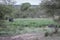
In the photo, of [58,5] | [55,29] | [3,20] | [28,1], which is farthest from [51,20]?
[3,20]

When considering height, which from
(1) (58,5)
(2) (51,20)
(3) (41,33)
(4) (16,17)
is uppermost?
(1) (58,5)

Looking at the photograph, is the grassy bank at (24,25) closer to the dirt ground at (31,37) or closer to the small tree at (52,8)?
the dirt ground at (31,37)

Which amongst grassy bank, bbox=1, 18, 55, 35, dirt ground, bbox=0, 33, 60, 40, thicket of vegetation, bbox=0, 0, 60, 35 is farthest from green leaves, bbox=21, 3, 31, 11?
dirt ground, bbox=0, 33, 60, 40

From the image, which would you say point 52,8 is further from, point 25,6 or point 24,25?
point 24,25

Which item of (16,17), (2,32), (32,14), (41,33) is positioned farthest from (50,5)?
(2,32)

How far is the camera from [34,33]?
8.60 ft

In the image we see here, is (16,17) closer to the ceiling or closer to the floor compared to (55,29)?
closer to the ceiling

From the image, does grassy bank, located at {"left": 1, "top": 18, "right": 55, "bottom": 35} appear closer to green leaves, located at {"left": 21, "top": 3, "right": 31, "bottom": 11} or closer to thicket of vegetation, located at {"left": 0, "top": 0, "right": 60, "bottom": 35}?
thicket of vegetation, located at {"left": 0, "top": 0, "right": 60, "bottom": 35}

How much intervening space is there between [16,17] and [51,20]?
41.3 inches

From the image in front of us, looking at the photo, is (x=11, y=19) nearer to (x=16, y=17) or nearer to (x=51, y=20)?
(x=16, y=17)

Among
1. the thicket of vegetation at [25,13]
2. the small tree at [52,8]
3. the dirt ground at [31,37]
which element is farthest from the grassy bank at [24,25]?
the small tree at [52,8]

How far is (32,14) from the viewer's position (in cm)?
274

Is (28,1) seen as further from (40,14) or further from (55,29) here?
(55,29)

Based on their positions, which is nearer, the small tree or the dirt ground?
the dirt ground
